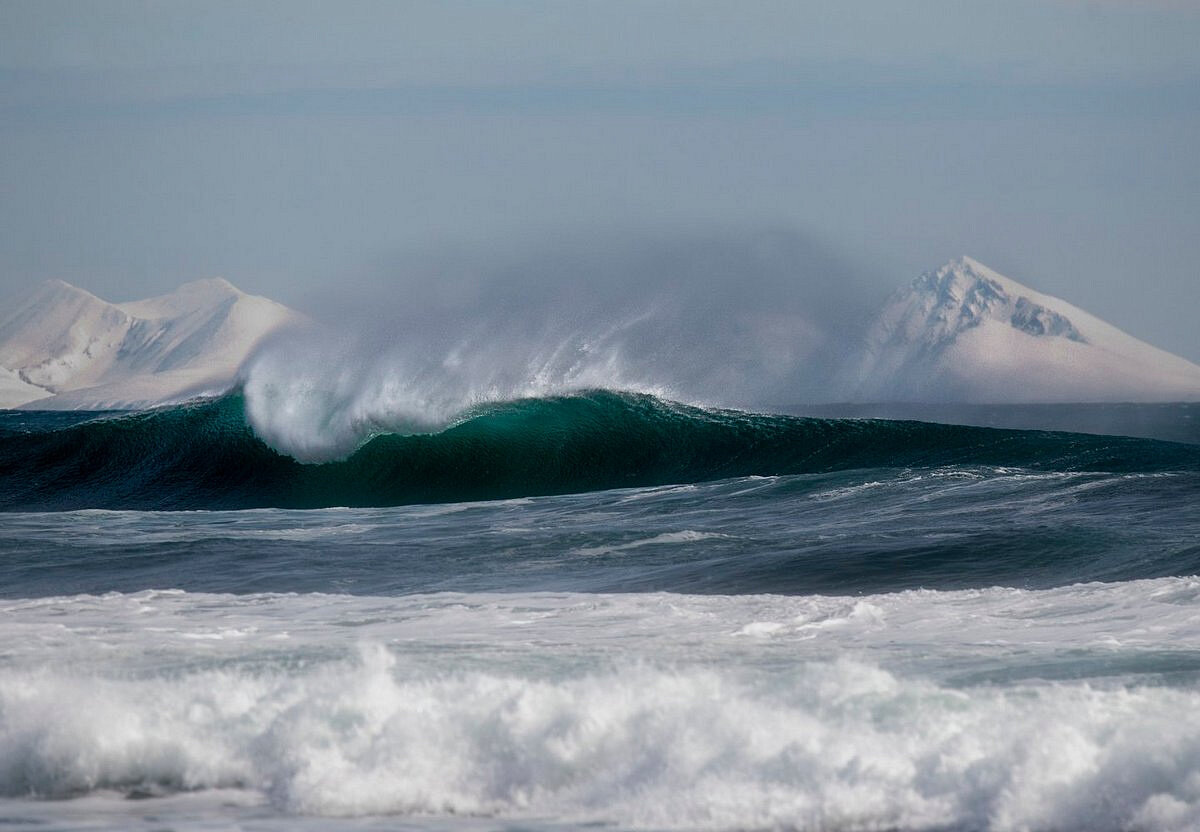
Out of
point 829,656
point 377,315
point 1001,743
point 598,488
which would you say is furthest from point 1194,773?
point 377,315

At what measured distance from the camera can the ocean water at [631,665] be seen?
5160 mm

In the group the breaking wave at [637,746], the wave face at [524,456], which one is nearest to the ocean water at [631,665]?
the breaking wave at [637,746]

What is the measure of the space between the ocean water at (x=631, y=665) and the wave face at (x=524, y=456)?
9.55ft

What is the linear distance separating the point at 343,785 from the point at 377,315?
59.6ft

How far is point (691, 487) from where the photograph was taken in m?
17.3

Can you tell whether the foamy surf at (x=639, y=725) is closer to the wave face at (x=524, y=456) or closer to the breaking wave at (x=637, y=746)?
the breaking wave at (x=637, y=746)

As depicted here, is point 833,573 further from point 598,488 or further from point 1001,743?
point 598,488

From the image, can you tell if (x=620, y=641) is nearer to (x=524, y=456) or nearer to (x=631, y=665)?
(x=631, y=665)

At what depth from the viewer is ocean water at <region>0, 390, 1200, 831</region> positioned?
5160 mm

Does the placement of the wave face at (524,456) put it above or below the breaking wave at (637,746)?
above

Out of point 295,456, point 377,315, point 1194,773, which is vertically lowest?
point 1194,773

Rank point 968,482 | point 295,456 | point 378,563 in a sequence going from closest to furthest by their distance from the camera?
point 378,563
point 968,482
point 295,456

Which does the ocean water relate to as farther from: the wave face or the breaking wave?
the wave face

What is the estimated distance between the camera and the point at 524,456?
63.6ft
